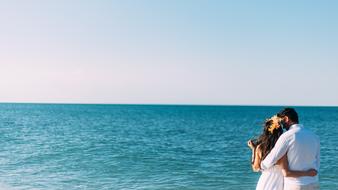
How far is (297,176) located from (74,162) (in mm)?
17894

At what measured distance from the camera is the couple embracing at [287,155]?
521cm

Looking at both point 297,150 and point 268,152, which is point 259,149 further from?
point 297,150

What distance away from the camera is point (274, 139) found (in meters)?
5.63

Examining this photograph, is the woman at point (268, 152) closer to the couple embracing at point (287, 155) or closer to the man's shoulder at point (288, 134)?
the couple embracing at point (287, 155)

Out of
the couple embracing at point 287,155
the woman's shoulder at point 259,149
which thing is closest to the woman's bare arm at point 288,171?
the couple embracing at point 287,155

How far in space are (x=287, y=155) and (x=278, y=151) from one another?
0.15 m

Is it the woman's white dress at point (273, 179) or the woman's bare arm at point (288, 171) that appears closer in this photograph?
the woman's bare arm at point (288, 171)

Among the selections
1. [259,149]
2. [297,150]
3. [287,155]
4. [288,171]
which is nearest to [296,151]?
[297,150]

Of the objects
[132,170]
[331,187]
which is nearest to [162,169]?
[132,170]

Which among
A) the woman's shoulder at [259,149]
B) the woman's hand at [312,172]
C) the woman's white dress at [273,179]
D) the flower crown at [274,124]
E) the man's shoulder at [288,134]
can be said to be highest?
the flower crown at [274,124]

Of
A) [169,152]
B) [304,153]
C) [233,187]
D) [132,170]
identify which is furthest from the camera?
[169,152]

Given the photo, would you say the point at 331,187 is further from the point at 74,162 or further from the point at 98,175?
the point at 74,162

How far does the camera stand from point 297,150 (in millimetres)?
5203

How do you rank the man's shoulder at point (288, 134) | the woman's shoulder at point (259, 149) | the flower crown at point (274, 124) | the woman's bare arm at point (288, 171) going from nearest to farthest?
the man's shoulder at point (288, 134), the woman's bare arm at point (288, 171), the flower crown at point (274, 124), the woman's shoulder at point (259, 149)
